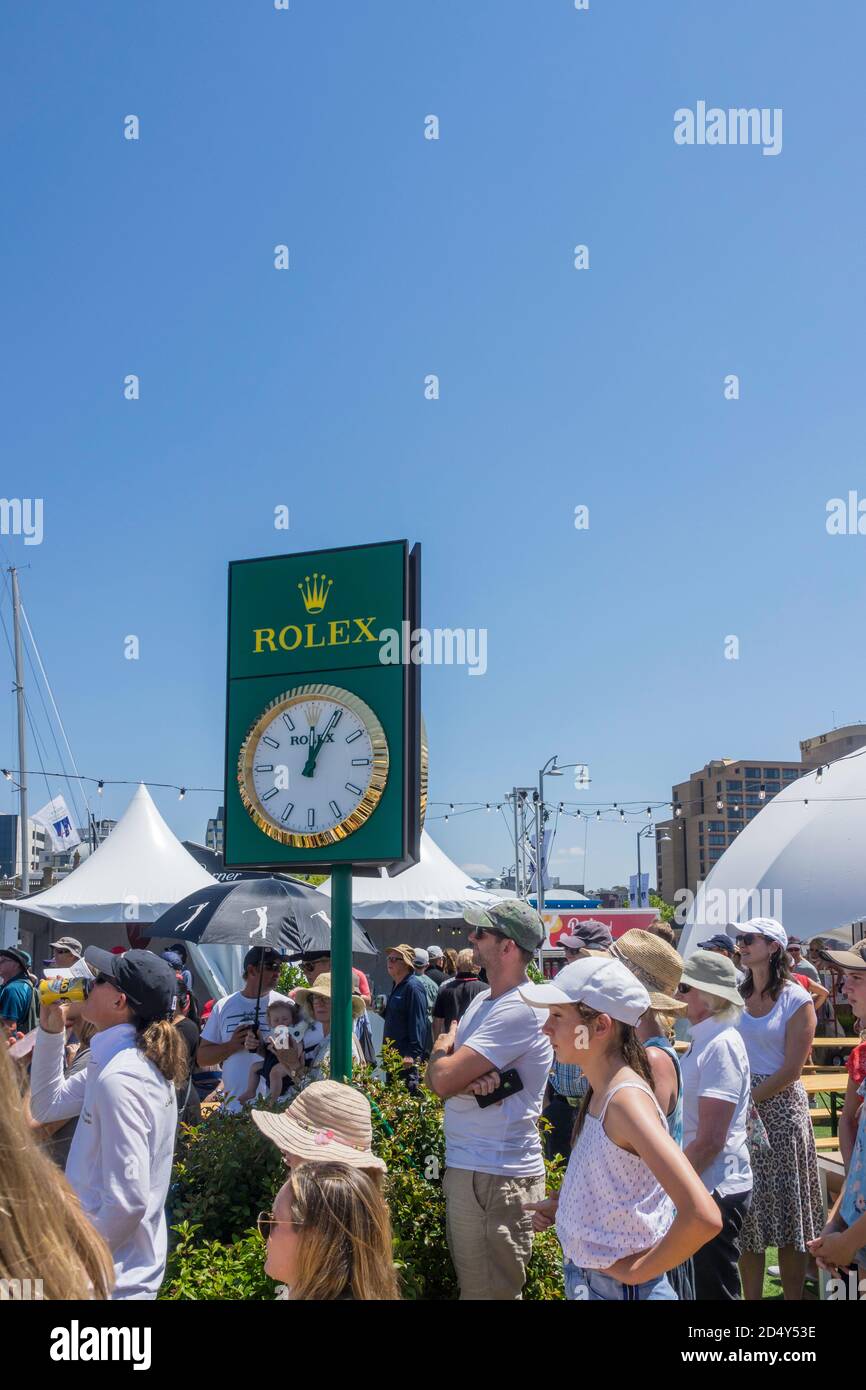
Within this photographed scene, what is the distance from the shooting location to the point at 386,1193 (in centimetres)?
461

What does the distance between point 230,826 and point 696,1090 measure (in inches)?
113

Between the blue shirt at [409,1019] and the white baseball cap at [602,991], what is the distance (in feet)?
21.7

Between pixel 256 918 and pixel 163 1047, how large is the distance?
654 cm

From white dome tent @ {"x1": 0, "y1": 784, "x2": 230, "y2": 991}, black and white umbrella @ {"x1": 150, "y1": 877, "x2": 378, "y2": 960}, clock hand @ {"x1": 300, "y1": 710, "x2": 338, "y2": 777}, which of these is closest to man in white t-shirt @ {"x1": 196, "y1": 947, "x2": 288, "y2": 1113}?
black and white umbrella @ {"x1": 150, "y1": 877, "x2": 378, "y2": 960}

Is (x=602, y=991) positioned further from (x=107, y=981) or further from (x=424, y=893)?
(x=424, y=893)

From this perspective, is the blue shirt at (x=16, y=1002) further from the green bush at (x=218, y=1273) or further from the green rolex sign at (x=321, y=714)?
the green bush at (x=218, y=1273)

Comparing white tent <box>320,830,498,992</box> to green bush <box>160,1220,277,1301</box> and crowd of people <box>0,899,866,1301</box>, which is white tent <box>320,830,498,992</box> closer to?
crowd of people <box>0,899,866,1301</box>

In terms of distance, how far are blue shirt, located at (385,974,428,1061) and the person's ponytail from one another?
608 centimetres

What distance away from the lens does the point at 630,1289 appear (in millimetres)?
2930

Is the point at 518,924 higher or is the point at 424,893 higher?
the point at 518,924

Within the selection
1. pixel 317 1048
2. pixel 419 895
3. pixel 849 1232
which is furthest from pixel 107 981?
pixel 419 895

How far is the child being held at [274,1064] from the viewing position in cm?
622
